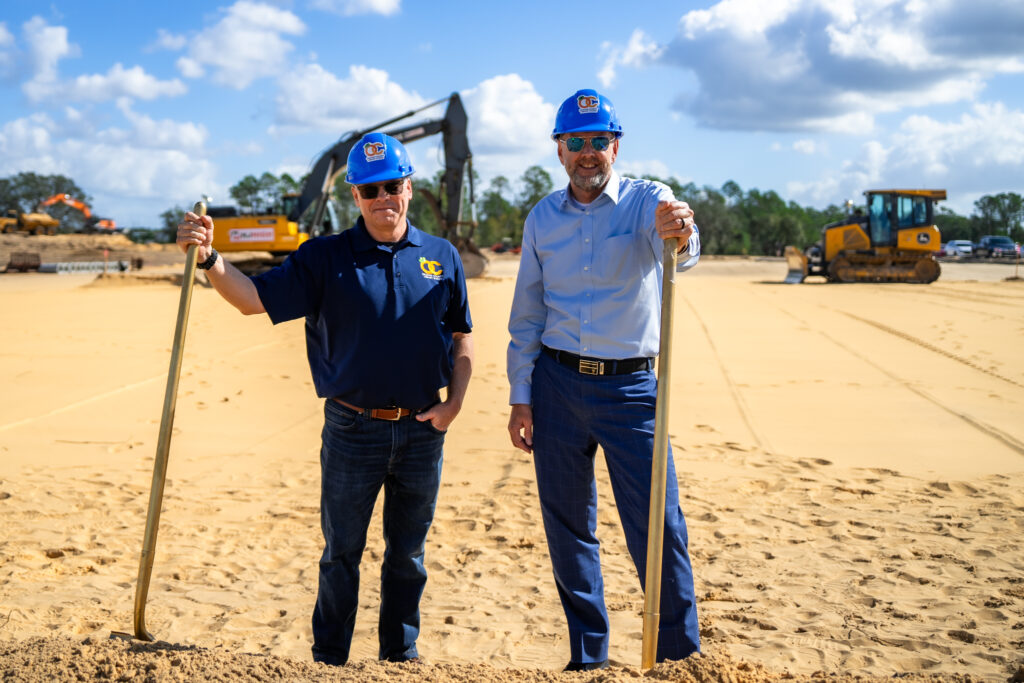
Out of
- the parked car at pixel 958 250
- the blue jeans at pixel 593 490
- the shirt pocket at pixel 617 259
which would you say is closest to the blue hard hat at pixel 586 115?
the shirt pocket at pixel 617 259

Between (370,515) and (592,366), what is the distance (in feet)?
3.46

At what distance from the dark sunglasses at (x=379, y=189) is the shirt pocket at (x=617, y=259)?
0.82m

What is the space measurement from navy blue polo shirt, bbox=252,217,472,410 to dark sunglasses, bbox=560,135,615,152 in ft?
2.32

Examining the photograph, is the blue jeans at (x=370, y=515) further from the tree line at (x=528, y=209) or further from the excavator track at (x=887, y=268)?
the tree line at (x=528, y=209)

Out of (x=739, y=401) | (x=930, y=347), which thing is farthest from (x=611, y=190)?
(x=930, y=347)

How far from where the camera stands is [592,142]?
3.12m

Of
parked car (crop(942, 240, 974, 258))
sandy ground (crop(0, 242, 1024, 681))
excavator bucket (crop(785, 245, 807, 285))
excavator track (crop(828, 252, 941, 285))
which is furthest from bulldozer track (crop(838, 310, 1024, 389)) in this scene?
parked car (crop(942, 240, 974, 258))

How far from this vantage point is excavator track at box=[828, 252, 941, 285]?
25.7 m

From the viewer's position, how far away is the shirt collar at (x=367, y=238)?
3.24 metres

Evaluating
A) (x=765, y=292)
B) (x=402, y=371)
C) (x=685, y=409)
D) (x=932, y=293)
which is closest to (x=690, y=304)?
(x=765, y=292)

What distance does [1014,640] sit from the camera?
A: 11.9 feet

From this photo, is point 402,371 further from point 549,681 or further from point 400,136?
point 400,136

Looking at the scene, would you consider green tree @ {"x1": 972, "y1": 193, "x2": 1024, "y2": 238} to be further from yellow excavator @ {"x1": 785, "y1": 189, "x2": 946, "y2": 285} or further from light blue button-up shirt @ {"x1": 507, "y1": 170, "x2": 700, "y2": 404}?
light blue button-up shirt @ {"x1": 507, "y1": 170, "x2": 700, "y2": 404}

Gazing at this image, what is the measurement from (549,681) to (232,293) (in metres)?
1.78
